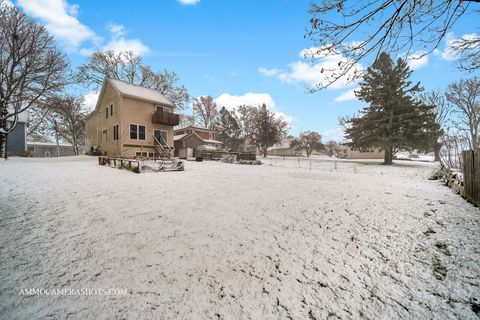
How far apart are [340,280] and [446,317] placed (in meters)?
0.96

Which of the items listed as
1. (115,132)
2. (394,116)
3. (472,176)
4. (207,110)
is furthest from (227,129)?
(472,176)

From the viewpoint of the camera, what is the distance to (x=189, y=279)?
2.43 meters

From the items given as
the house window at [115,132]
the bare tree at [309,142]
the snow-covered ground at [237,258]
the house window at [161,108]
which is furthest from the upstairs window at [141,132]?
the bare tree at [309,142]

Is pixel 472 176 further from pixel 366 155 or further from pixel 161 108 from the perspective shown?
pixel 366 155

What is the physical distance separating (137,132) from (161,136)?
226 centimetres

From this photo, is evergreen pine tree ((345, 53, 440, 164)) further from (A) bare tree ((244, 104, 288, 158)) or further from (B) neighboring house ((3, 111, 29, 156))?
(B) neighboring house ((3, 111, 29, 156))

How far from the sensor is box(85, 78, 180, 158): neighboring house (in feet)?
57.1

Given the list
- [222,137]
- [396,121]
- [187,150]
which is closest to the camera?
[396,121]

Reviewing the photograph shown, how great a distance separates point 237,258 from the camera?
9.34 ft

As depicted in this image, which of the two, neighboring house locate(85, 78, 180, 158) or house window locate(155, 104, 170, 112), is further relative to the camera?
house window locate(155, 104, 170, 112)

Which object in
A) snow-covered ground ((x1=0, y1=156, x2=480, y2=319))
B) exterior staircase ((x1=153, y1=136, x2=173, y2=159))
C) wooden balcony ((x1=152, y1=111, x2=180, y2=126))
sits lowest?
snow-covered ground ((x1=0, y1=156, x2=480, y2=319))

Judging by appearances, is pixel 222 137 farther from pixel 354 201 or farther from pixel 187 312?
pixel 187 312

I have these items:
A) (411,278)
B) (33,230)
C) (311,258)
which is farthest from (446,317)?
(33,230)

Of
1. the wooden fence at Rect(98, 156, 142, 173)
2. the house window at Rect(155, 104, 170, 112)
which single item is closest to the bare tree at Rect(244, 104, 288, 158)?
the house window at Rect(155, 104, 170, 112)
